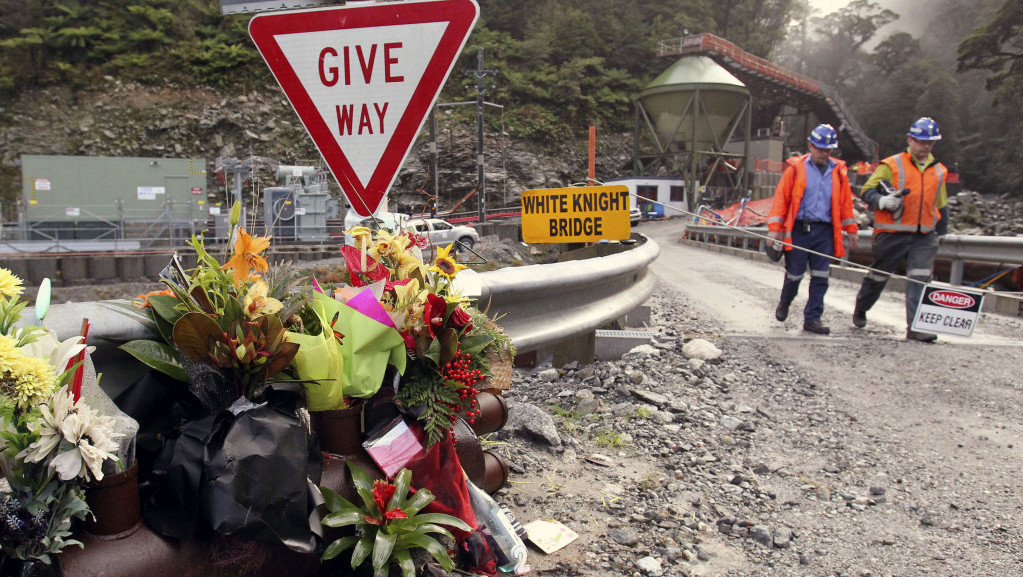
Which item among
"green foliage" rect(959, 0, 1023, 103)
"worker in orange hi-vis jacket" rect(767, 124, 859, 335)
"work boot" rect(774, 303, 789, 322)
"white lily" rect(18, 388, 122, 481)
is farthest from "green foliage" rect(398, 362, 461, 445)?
"green foliage" rect(959, 0, 1023, 103)

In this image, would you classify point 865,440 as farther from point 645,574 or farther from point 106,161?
point 106,161

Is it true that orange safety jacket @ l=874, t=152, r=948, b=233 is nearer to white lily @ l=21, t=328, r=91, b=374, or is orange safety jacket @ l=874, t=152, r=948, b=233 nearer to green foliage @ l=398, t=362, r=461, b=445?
green foliage @ l=398, t=362, r=461, b=445

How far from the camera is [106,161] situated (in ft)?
89.7

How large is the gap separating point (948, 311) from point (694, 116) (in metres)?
44.7

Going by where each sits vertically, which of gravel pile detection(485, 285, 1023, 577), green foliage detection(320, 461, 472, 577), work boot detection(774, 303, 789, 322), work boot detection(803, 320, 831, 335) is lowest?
gravel pile detection(485, 285, 1023, 577)

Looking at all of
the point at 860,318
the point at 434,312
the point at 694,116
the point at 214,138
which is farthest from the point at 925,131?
the point at 214,138

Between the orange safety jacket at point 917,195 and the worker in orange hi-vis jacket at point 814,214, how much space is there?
490mm

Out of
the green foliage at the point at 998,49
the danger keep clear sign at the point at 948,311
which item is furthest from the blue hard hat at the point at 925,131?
the green foliage at the point at 998,49

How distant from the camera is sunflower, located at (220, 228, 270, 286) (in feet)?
6.51

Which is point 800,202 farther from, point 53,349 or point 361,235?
point 53,349

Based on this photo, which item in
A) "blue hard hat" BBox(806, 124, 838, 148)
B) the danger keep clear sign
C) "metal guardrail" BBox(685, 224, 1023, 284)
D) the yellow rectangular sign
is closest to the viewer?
→ the danger keep clear sign

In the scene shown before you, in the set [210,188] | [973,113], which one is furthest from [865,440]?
[973,113]

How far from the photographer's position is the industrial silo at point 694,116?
159ft

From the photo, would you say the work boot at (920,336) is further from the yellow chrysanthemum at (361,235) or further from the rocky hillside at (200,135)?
the rocky hillside at (200,135)
